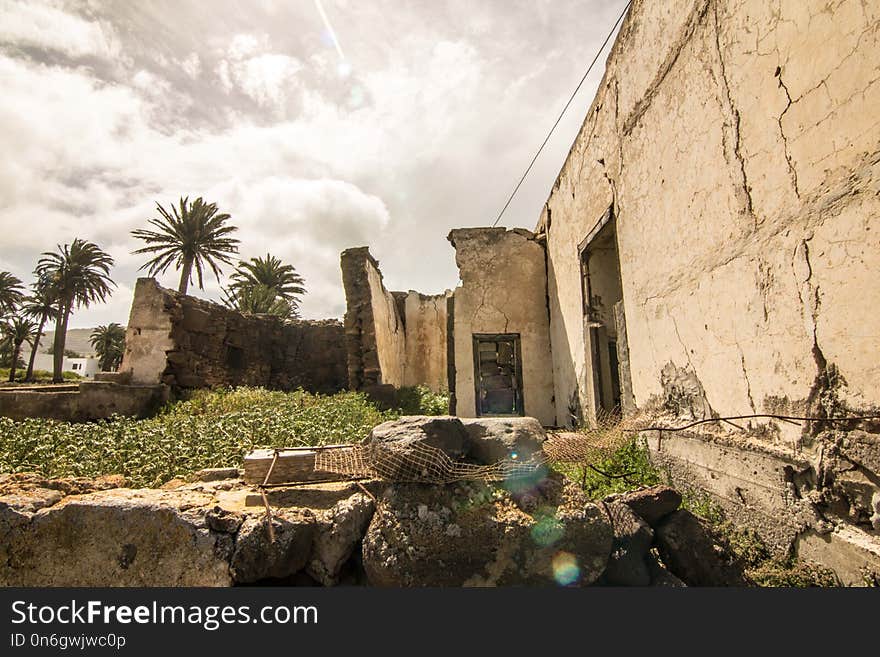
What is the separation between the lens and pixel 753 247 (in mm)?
3066

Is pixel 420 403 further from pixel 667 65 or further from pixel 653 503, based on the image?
pixel 667 65

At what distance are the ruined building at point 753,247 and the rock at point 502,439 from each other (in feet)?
5.40

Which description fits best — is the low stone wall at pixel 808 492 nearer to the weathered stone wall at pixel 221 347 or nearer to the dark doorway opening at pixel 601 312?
the dark doorway opening at pixel 601 312

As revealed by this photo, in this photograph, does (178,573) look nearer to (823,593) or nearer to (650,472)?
(823,593)

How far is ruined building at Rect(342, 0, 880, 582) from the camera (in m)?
2.32

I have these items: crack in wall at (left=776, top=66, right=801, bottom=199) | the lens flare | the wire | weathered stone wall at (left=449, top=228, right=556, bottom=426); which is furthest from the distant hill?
crack in wall at (left=776, top=66, right=801, bottom=199)

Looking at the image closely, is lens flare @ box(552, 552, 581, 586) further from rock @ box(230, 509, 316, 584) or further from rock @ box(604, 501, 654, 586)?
rock @ box(230, 509, 316, 584)

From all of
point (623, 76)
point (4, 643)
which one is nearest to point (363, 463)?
point (4, 643)

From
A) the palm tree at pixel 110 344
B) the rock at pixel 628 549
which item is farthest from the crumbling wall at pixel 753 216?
the palm tree at pixel 110 344

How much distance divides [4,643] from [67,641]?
0.28m

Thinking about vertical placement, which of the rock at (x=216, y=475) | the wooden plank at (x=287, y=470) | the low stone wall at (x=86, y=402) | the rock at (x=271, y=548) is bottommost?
the rock at (x=271, y=548)

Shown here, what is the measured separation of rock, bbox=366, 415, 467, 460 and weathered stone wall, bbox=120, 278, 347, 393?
10.2 meters

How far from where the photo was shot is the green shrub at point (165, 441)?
15.7ft

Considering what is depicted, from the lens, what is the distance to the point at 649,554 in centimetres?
266
